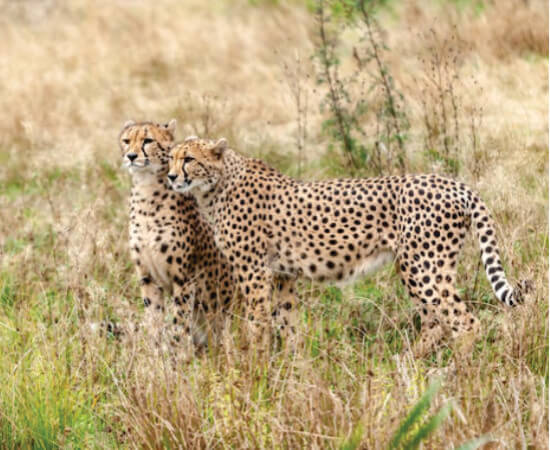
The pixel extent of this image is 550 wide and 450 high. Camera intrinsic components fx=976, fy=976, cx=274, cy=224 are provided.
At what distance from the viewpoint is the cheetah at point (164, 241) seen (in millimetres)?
4445

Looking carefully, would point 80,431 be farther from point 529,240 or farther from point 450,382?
point 529,240

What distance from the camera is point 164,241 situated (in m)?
4.45

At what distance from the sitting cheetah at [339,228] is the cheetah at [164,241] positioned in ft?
0.40

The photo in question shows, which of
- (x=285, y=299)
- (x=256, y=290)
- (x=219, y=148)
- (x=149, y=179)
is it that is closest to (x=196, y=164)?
(x=219, y=148)

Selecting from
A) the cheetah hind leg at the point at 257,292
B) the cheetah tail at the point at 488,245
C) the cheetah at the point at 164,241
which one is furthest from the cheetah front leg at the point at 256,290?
the cheetah tail at the point at 488,245

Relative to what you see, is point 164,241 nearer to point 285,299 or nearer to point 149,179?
point 149,179

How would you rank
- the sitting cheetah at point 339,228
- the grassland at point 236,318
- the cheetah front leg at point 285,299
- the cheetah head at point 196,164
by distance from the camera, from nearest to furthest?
the grassland at point 236,318 < the sitting cheetah at point 339,228 < the cheetah head at point 196,164 < the cheetah front leg at point 285,299

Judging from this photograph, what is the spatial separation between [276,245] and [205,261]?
1.27 feet

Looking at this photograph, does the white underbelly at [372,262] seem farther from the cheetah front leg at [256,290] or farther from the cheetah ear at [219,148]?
the cheetah ear at [219,148]

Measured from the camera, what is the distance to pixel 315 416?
10.3 feet

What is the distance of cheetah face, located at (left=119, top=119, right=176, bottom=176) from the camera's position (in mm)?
4438

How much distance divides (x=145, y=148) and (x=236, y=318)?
88 centimetres

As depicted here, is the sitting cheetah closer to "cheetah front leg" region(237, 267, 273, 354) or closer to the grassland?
"cheetah front leg" region(237, 267, 273, 354)

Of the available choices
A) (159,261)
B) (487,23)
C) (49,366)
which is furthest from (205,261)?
(487,23)
